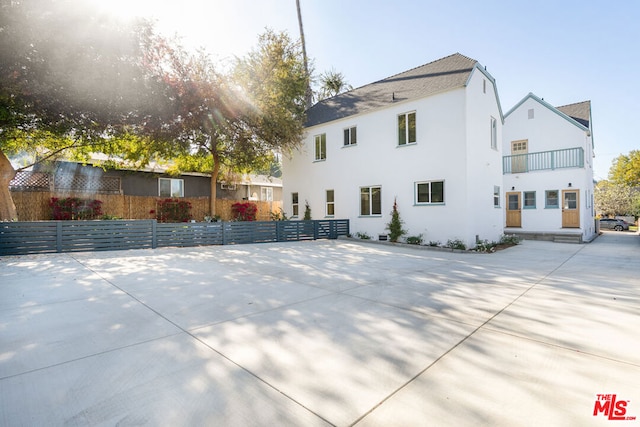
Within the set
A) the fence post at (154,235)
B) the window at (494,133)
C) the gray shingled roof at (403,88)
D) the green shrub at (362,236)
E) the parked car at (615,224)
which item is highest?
the gray shingled roof at (403,88)

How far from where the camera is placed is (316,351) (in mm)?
2799

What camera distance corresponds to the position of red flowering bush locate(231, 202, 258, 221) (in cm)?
1902

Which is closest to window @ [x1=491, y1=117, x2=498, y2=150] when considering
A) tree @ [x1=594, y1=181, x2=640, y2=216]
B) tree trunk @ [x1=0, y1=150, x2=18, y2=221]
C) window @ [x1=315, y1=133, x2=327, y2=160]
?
window @ [x1=315, y1=133, x2=327, y2=160]

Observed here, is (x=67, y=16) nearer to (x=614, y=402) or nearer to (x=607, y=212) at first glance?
(x=614, y=402)

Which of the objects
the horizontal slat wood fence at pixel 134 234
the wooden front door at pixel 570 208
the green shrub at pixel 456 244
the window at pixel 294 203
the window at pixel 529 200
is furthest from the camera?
the window at pixel 294 203

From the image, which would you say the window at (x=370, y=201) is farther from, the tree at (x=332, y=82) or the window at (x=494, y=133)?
the tree at (x=332, y=82)

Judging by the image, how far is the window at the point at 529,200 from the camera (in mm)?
16266

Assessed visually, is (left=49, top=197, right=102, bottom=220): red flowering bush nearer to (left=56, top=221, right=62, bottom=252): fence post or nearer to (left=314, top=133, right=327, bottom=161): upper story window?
(left=56, top=221, right=62, bottom=252): fence post

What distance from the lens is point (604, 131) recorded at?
23.3 m

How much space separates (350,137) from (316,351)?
1293 cm

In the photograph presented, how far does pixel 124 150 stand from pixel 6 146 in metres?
4.34

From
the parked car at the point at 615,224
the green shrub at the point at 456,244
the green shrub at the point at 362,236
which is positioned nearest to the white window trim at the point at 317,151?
the green shrub at the point at 362,236

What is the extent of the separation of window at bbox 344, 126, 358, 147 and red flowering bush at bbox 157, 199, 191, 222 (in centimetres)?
981

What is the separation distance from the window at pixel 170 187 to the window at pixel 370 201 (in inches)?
473
